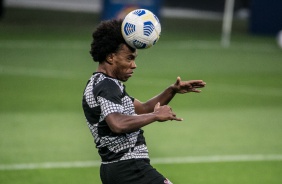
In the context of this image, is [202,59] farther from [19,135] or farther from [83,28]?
[19,135]

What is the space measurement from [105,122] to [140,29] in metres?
0.90

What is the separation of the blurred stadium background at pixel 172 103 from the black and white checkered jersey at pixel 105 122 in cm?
360

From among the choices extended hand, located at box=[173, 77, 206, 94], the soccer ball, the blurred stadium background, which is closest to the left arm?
extended hand, located at box=[173, 77, 206, 94]

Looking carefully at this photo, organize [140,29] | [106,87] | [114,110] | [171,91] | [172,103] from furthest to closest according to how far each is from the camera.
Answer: [172,103]
[171,91]
[140,29]
[106,87]
[114,110]

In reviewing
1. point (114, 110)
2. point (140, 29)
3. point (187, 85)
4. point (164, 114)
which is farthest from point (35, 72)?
point (164, 114)

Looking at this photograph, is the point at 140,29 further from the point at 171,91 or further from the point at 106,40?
the point at 171,91

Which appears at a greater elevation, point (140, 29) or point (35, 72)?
point (140, 29)

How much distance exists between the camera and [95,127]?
22.9 feet

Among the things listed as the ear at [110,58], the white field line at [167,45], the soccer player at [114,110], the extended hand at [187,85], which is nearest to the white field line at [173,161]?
the extended hand at [187,85]

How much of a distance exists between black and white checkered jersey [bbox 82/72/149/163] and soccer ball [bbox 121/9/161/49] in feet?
1.26

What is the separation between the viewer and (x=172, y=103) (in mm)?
16188

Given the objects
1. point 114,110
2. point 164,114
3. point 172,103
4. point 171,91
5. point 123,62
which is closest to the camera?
point 164,114

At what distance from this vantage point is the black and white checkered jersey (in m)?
6.84

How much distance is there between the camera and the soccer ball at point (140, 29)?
7027 mm
